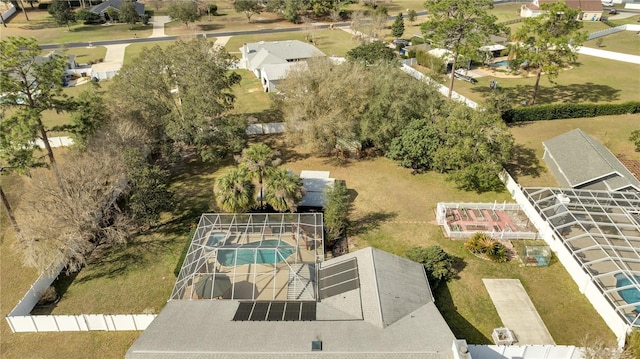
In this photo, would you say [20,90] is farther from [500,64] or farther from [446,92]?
[500,64]

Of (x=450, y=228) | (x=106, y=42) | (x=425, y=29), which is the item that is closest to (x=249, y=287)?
(x=450, y=228)

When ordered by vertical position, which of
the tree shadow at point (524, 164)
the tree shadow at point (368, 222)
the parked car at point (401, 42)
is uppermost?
the parked car at point (401, 42)

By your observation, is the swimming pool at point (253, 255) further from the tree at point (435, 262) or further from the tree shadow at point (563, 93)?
the tree shadow at point (563, 93)

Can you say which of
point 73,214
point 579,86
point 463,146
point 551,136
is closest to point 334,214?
point 463,146

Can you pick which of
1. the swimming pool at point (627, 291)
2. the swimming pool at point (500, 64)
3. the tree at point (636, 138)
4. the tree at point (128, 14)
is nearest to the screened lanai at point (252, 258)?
the swimming pool at point (627, 291)

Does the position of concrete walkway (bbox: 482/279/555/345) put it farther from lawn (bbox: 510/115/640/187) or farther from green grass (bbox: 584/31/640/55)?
green grass (bbox: 584/31/640/55)

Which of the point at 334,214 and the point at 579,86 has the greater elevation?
the point at 579,86
